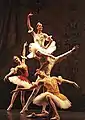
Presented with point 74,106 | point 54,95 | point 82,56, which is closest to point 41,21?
point 82,56

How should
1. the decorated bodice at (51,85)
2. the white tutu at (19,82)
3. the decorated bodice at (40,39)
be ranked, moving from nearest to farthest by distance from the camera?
the decorated bodice at (51,85)
the decorated bodice at (40,39)
the white tutu at (19,82)

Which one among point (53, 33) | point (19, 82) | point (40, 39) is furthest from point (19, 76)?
point (53, 33)

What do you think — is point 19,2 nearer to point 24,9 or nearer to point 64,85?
point 24,9

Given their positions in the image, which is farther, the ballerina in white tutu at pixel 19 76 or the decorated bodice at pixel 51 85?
the ballerina in white tutu at pixel 19 76

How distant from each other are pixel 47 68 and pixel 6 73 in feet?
4.26

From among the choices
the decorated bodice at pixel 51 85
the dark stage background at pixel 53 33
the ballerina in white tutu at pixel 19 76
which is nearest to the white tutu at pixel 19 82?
the ballerina in white tutu at pixel 19 76

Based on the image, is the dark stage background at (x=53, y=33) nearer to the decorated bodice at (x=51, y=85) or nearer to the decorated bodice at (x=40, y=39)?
the decorated bodice at (x=40, y=39)

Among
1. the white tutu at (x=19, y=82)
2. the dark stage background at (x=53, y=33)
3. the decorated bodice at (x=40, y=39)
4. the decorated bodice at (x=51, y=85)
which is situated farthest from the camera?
the dark stage background at (x=53, y=33)

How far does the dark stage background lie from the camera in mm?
6855

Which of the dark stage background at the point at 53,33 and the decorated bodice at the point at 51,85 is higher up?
the dark stage background at the point at 53,33

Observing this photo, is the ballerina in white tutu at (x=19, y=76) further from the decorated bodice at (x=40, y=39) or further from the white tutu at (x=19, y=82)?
the decorated bodice at (x=40, y=39)

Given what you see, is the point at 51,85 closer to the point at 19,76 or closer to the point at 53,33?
the point at 19,76

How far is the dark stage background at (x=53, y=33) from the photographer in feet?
22.5

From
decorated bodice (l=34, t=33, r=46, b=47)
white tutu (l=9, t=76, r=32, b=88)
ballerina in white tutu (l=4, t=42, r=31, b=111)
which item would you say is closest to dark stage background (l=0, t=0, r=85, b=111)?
ballerina in white tutu (l=4, t=42, r=31, b=111)
